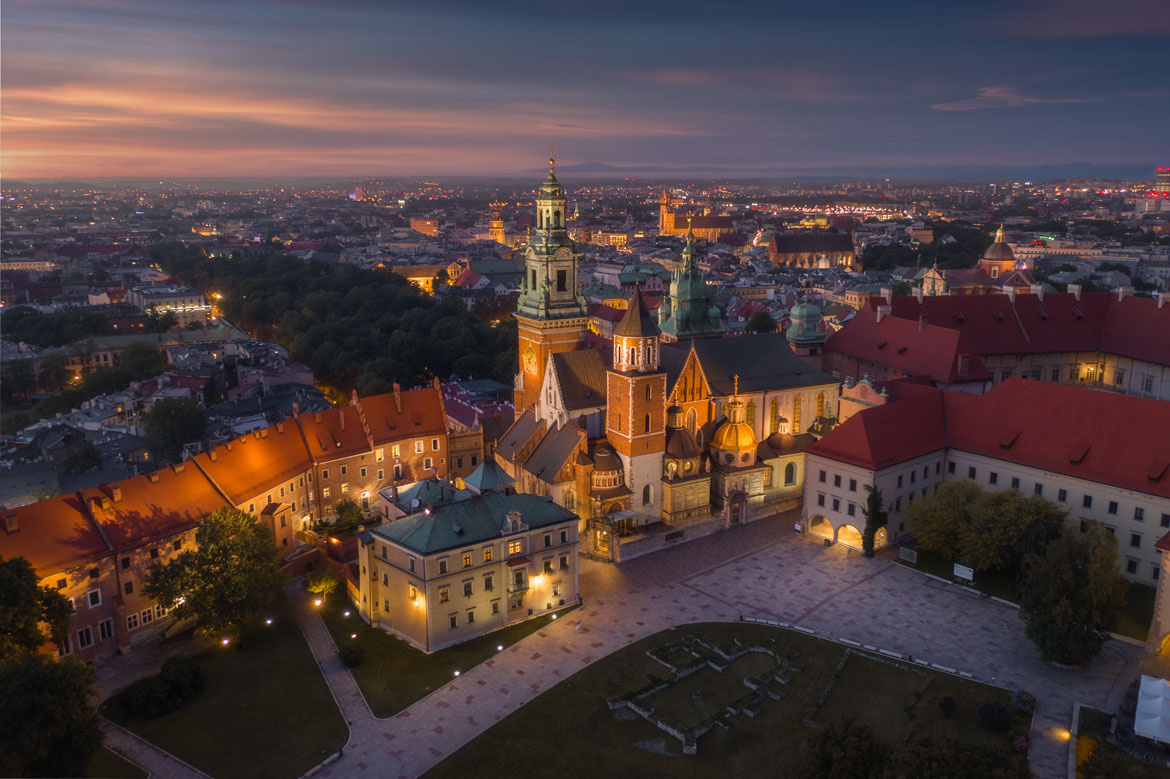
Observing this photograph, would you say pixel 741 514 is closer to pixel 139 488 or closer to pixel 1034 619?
pixel 1034 619

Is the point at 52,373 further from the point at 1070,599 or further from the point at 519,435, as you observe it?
the point at 1070,599

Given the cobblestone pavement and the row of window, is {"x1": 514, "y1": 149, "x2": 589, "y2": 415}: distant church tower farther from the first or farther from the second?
the row of window

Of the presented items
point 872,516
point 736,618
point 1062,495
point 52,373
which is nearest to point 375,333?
point 52,373

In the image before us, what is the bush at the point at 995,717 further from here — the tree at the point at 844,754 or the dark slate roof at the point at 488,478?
the dark slate roof at the point at 488,478

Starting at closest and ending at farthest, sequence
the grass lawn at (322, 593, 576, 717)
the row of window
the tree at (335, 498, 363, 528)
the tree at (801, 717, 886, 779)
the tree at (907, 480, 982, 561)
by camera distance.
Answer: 1. the tree at (801, 717, 886, 779)
2. the grass lawn at (322, 593, 576, 717)
3. the row of window
4. the tree at (907, 480, 982, 561)
5. the tree at (335, 498, 363, 528)

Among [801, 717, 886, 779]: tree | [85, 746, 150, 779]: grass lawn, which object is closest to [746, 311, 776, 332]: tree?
[801, 717, 886, 779]: tree

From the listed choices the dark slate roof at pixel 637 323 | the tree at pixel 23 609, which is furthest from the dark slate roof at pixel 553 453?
the tree at pixel 23 609

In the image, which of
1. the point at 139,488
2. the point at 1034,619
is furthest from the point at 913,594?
the point at 139,488
